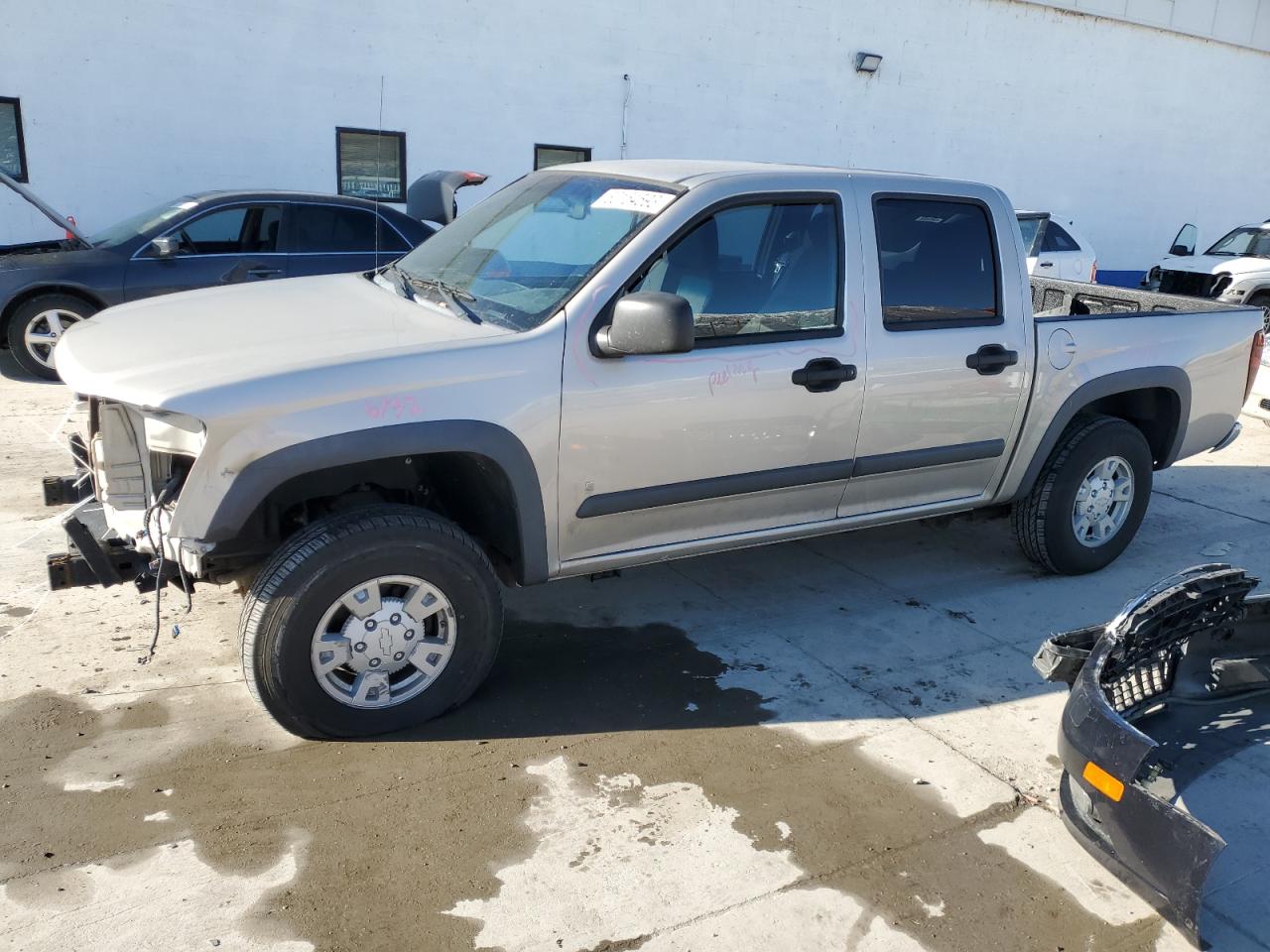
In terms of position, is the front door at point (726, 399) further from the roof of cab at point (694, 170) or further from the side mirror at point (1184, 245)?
A: the side mirror at point (1184, 245)

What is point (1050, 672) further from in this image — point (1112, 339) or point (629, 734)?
point (1112, 339)

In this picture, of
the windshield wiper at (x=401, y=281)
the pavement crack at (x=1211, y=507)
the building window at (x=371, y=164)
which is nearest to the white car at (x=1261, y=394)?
the pavement crack at (x=1211, y=507)

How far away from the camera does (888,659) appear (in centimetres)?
438

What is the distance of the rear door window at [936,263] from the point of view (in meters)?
4.28

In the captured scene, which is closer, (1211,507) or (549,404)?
(549,404)

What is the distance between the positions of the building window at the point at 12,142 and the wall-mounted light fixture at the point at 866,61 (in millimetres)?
10403

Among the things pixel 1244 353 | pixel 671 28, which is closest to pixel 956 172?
pixel 671 28

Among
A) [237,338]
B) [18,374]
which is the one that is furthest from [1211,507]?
[18,374]

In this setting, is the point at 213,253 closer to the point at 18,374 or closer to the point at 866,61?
the point at 18,374

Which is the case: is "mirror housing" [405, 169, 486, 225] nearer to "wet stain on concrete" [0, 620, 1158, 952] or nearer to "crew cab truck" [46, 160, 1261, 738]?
"crew cab truck" [46, 160, 1261, 738]

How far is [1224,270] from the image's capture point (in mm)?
14016

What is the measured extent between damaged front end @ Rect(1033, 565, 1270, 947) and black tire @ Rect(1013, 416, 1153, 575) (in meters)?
1.28

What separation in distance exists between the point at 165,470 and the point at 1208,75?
69.5ft

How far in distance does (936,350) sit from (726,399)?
3.42 feet
